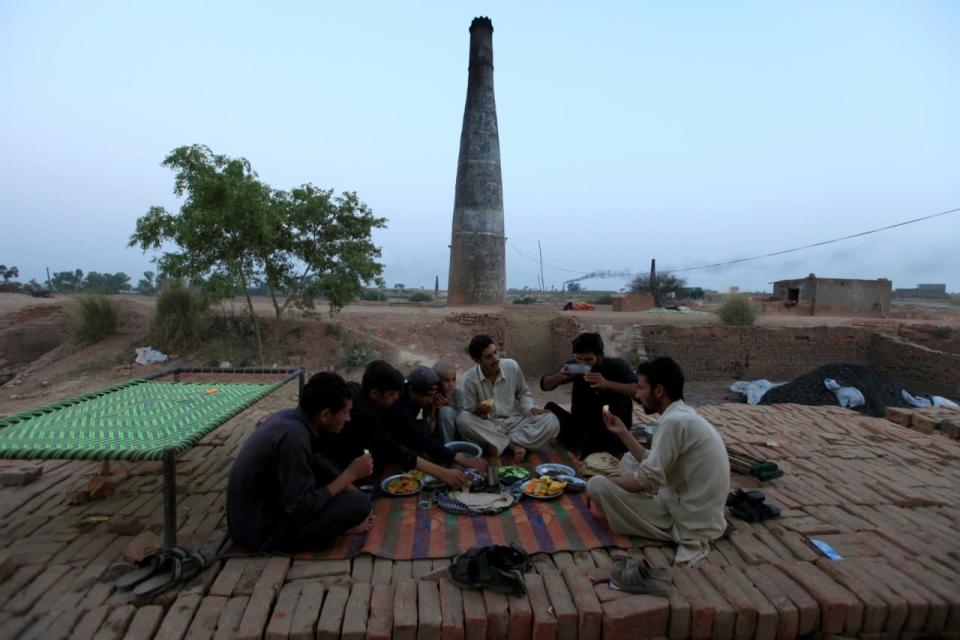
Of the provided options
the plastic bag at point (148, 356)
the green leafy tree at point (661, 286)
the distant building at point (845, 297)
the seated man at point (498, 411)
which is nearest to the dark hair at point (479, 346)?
the seated man at point (498, 411)

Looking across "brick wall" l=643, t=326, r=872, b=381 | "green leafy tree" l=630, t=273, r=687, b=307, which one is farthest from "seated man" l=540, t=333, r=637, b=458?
"green leafy tree" l=630, t=273, r=687, b=307

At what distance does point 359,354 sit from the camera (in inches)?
473

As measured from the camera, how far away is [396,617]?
7.97 ft

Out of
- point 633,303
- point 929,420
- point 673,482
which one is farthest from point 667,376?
point 633,303

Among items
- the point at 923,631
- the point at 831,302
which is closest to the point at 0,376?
the point at 923,631

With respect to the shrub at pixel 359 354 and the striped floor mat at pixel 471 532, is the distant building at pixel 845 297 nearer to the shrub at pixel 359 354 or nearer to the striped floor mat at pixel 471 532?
the shrub at pixel 359 354

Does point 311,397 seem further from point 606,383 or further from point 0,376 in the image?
point 0,376

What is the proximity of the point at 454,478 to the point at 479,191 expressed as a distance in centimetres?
1551

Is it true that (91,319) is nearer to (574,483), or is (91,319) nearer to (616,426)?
(574,483)

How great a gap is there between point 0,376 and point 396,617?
14.7 m

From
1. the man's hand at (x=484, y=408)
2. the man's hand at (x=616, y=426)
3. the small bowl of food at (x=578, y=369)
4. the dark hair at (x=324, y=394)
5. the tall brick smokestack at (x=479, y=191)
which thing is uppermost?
the tall brick smokestack at (x=479, y=191)

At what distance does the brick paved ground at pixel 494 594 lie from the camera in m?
2.46

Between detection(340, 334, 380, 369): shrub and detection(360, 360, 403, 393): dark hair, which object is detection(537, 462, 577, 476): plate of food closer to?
detection(360, 360, 403, 393): dark hair

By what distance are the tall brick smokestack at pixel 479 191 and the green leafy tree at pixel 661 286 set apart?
11.9 m
